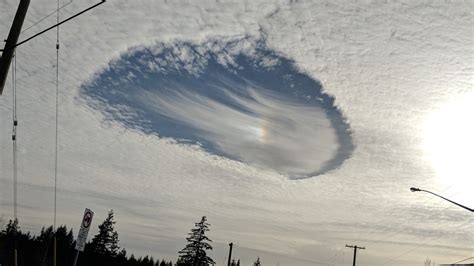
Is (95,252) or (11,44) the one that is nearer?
(11,44)

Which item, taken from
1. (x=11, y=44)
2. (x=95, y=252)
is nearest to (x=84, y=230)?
(x=11, y=44)

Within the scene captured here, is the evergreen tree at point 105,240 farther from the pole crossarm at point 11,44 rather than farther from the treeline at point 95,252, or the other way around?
the pole crossarm at point 11,44

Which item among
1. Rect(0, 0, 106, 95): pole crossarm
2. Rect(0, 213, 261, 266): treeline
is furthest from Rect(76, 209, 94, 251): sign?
Rect(0, 213, 261, 266): treeline

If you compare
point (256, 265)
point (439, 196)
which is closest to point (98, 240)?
point (256, 265)

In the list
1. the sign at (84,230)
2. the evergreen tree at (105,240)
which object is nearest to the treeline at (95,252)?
the evergreen tree at (105,240)

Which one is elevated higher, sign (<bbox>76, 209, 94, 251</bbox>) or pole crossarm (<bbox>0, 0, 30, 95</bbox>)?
pole crossarm (<bbox>0, 0, 30, 95</bbox>)

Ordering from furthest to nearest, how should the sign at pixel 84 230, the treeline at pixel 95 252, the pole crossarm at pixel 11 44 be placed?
the treeline at pixel 95 252 → the sign at pixel 84 230 → the pole crossarm at pixel 11 44

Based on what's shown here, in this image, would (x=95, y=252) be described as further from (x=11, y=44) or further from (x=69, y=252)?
(x=11, y=44)

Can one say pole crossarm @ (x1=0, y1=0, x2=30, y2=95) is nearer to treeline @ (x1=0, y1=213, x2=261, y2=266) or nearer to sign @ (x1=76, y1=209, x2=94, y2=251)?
sign @ (x1=76, y1=209, x2=94, y2=251)
